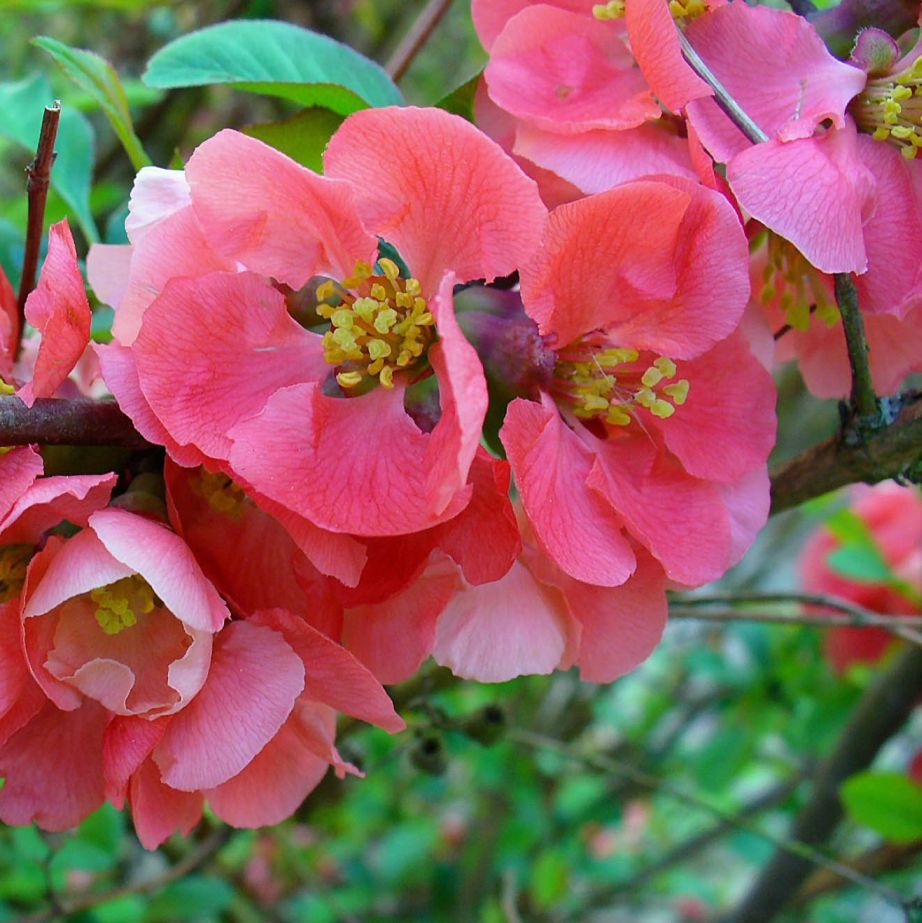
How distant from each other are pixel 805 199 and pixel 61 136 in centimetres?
61

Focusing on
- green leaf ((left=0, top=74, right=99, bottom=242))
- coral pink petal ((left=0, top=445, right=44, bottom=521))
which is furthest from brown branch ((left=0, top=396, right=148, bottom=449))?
green leaf ((left=0, top=74, right=99, bottom=242))

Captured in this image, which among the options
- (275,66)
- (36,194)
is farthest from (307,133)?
(36,194)

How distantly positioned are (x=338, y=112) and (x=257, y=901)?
64.2 inches

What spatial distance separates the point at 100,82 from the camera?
660 millimetres

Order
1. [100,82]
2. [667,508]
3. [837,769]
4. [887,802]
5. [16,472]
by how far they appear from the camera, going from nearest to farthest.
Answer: [16,472] → [667,508] → [100,82] → [887,802] → [837,769]

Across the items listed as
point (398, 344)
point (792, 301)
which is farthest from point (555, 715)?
point (398, 344)

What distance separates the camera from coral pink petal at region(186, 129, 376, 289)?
18.0 inches

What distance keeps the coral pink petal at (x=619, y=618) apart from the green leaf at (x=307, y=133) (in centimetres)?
31

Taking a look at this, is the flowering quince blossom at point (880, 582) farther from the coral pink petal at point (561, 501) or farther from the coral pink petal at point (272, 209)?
the coral pink petal at point (272, 209)

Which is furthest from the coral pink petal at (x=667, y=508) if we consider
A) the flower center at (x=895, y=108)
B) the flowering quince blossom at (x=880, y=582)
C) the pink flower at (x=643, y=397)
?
the flowering quince blossom at (x=880, y=582)

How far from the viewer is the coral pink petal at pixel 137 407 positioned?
450mm

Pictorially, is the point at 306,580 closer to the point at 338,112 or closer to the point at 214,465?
the point at 214,465

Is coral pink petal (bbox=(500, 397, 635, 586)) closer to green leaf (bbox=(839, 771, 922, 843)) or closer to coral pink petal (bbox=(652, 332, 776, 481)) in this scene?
coral pink petal (bbox=(652, 332, 776, 481))

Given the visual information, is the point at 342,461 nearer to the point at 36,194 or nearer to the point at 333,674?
the point at 333,674
